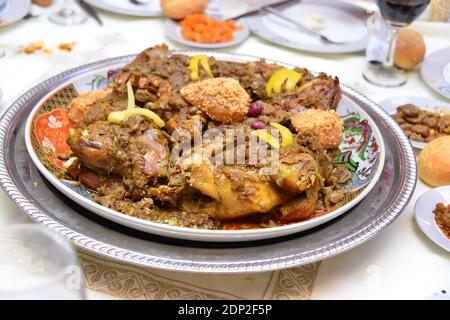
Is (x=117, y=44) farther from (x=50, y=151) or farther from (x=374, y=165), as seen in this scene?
(x=374, y=165)

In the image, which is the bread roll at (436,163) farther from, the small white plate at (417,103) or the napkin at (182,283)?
the napkin at (182,283)

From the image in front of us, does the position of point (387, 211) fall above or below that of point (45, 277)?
below

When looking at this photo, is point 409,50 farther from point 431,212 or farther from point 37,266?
point 37,266

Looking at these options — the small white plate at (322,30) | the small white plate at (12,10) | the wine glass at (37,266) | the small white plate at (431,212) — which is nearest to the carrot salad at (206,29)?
the small white plate at (322,30)

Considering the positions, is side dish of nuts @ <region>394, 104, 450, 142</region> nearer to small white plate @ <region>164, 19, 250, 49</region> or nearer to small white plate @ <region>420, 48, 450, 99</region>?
small white plate @ <region>420, 48, 450, 99</region>
